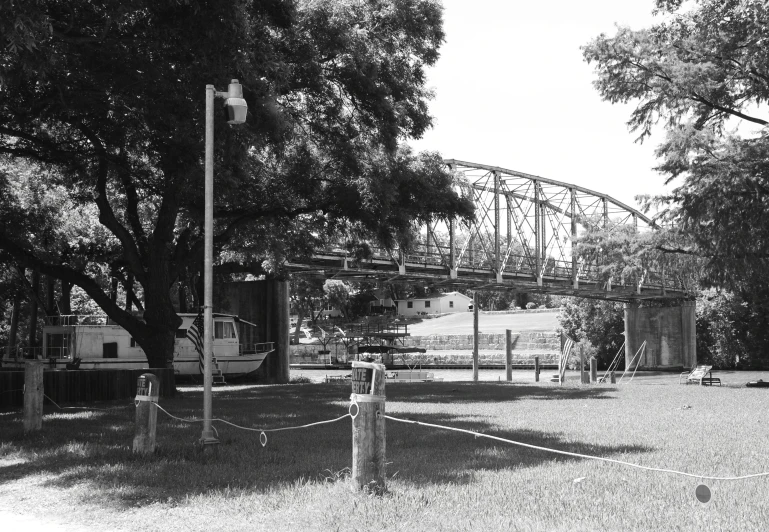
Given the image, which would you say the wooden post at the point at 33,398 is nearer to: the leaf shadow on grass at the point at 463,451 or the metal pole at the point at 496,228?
Result: the leaf shadow on grass at the point at 463,451

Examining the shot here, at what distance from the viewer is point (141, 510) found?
28.2ft

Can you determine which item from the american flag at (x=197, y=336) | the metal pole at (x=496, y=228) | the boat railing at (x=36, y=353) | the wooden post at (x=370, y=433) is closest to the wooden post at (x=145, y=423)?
the wooden post at (x=370, y=433)

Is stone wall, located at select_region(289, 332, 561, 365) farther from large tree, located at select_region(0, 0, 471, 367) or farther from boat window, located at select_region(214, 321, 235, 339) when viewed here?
large tree, located at select_region(0, 0, 471, 367)

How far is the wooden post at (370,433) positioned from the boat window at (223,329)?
126 ft

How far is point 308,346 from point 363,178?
66.9m

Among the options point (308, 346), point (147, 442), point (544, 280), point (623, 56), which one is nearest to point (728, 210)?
point (623, 56)

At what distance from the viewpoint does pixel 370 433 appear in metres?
8.56

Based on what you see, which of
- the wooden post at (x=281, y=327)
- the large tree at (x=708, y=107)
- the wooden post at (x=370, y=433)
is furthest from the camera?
the wooden post at (x=281, y=327)

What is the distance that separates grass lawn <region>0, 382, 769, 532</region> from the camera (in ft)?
25.2

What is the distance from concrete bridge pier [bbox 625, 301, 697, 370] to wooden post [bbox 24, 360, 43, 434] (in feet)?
206

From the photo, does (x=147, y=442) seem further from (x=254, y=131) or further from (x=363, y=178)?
(x=363, y=178)

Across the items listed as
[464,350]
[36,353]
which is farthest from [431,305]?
[36,353]

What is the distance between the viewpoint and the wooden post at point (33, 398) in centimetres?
1495

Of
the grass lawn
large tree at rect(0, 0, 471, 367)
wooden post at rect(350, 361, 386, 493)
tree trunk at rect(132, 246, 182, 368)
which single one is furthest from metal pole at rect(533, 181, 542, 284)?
wooden post at rect(350, 361, 386, 493)
